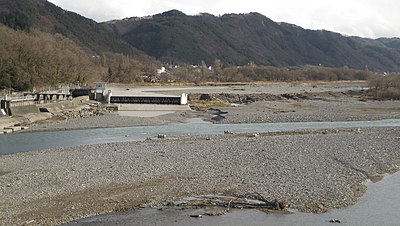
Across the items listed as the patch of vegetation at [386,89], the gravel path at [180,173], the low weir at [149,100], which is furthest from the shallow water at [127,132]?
the patch of vegetation at [386,89]

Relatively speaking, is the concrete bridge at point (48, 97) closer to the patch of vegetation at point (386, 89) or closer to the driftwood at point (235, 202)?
the driftwood at point (235, 202)

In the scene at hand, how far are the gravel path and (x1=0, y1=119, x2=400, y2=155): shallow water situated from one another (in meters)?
3.49

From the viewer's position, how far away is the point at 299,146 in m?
28.9

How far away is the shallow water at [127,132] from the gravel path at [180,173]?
349 centimetres

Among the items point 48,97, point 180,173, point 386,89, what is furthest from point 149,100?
point 386,89

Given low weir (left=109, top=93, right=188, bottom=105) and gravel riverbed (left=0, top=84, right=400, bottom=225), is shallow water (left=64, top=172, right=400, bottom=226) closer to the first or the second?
gravel riverbed (left=0, top=84, right=400, bottom=225)

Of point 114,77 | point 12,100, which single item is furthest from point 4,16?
point 12,100

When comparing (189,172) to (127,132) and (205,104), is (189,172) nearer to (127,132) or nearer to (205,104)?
(127,132)

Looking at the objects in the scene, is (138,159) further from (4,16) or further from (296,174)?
(4,16)

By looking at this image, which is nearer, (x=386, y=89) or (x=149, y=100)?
Result: (x=149, y=100)

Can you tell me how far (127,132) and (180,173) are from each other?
18.0 m

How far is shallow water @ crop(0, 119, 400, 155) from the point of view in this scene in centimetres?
3175

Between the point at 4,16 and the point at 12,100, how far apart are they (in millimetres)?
118265

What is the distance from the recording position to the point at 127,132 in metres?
38.5
